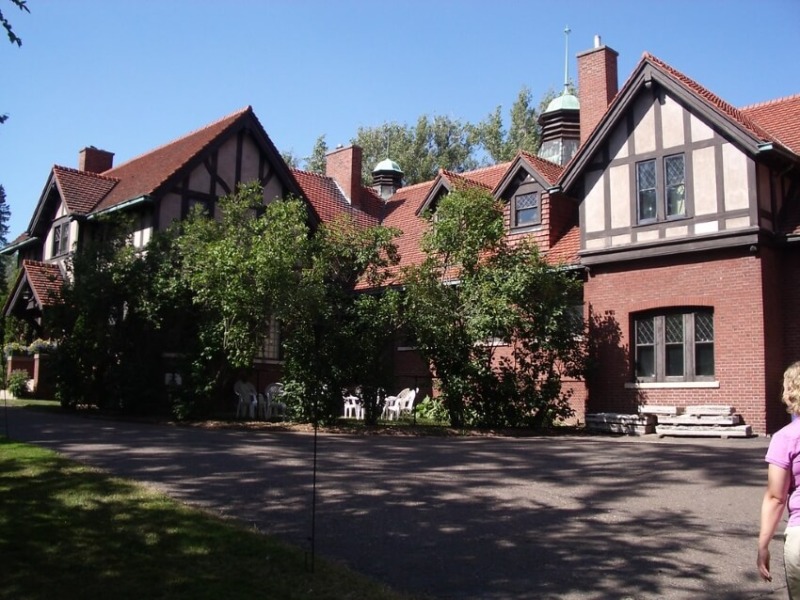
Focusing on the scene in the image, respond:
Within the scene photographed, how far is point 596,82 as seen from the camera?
879 inches

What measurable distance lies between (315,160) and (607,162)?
37897 mm

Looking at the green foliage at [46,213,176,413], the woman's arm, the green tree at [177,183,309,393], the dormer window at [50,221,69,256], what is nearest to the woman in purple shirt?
the woman's arm

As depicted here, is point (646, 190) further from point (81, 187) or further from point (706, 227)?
point (81, 187)

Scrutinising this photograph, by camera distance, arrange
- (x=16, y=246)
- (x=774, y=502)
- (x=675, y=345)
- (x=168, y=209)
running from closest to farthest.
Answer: (x=774, y=502), (x=675, y=345), (x=168, y=209), (x=16, y=246)

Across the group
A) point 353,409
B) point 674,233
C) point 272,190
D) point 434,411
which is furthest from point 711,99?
point 272,190

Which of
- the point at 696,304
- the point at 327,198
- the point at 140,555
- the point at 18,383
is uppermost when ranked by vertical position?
the point at 327,198

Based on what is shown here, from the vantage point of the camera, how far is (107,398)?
19.3 metres

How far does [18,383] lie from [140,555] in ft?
64.9

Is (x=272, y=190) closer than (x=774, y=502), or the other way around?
(x=774, y=502)

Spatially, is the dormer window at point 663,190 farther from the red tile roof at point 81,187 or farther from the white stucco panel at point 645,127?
the red tile roof at point 81,187

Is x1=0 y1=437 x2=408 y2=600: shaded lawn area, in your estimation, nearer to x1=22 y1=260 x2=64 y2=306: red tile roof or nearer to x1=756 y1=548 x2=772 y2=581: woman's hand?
x1=756 y1=548 x2=772 y2=581: woman's hand

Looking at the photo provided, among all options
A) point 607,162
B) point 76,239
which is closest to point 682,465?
point 607,162

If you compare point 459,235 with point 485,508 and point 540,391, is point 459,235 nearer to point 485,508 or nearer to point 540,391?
point 540,391

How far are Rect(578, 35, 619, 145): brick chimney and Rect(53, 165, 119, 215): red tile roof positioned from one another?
15402 millimetres
